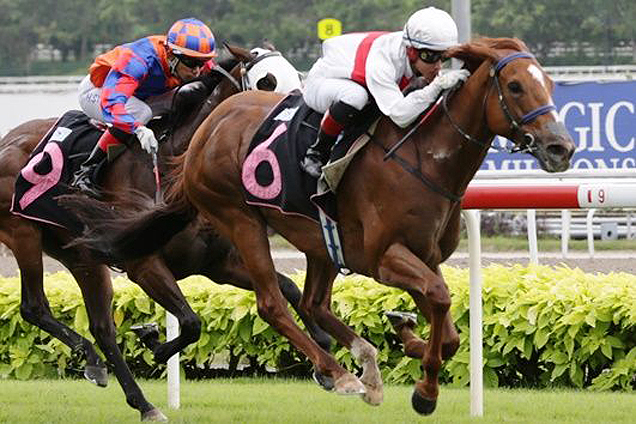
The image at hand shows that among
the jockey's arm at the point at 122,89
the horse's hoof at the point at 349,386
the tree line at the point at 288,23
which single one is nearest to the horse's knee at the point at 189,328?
the jockey's arm at the point at 122,89

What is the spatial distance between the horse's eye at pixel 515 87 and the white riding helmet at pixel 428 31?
1.34 feet

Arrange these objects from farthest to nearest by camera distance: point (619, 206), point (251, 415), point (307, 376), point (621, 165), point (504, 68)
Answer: point (621, 165) < point (307, 376) < point (251, 415) < point (619, 206) < point (504, 68)

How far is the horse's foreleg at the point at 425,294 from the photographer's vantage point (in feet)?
18.9

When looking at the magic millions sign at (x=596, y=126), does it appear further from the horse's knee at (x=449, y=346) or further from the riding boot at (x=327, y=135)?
the horse's knee at (x=449, y=346)

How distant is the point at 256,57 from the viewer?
7359 millimetres

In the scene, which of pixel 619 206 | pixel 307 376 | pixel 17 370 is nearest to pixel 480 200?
pixel 619 206

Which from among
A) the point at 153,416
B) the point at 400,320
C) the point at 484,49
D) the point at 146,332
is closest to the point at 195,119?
the point at 146,332

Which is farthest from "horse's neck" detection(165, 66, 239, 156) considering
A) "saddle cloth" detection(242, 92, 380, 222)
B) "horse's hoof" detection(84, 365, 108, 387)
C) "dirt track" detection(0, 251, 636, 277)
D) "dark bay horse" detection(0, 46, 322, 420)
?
"dirt track" detection(0, 251, 636, 277)

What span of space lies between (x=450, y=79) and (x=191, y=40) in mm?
1718

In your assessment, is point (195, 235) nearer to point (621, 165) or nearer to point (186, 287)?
point (186, 287)

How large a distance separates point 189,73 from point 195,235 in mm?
779

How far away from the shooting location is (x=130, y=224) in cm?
706

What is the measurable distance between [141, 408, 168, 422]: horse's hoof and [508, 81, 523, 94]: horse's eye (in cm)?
237

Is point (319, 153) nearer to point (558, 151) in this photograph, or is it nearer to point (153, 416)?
point (558, 151)
